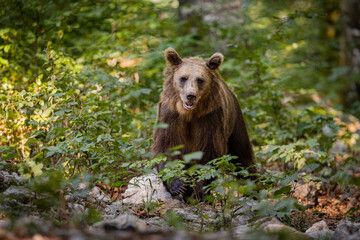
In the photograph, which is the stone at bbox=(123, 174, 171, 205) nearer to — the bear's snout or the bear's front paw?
the bear's front paw

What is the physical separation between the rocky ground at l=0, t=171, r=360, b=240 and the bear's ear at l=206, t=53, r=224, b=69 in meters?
1.89

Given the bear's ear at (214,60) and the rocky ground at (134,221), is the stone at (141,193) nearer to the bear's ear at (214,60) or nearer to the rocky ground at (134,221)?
the rocky ground at (134,221)

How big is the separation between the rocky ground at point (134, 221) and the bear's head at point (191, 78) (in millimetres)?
1304

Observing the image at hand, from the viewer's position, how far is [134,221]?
8.55ft

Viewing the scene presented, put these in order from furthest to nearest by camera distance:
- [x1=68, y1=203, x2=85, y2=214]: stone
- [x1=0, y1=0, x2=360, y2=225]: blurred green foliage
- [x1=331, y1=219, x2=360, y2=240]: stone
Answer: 1. [x1=0, y1=0, x2=360, y2=225]: blurred green foliage
2. [x1=68, y1=203, x2=85, y2=214]: stone
3. [x1=331, y1=219, x2=360, y2=240]: stone

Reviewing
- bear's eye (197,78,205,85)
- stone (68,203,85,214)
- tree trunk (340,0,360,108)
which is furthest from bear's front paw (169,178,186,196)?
tree trunk (340,0,360,108)

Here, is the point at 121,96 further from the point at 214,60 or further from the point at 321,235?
the point at 321,235

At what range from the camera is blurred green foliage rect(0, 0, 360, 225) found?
12.6 ft

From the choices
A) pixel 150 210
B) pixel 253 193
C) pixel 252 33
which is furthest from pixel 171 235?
pixel 252 33

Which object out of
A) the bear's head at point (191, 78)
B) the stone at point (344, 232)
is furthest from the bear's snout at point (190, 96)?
the stone at point (344, 232)

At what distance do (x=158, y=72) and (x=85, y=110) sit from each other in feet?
12.9

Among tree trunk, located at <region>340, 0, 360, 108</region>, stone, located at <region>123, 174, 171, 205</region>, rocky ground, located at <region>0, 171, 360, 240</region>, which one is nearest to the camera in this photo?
rocky ground, located at <region>0, 171, 360, 240</region>

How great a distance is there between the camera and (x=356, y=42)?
373 inches

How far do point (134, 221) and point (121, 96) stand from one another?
377 centimetres
